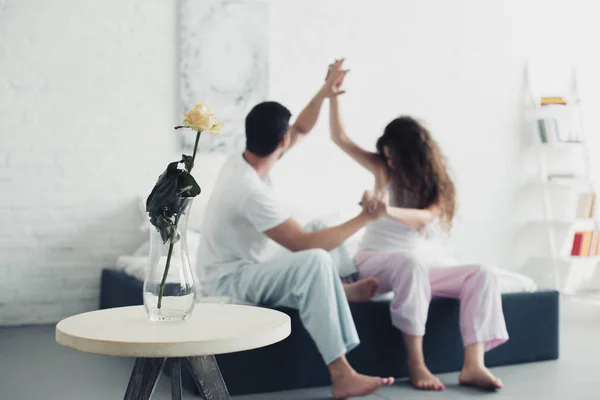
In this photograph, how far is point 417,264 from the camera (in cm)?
284

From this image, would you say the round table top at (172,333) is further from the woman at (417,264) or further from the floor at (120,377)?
the woman at (417,264)

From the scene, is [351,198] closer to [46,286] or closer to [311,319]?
[46,286]

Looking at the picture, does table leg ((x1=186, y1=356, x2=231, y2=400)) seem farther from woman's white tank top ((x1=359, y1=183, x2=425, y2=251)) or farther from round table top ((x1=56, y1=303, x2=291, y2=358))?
woman's white tank top ((x1=359, y1=183, x2=425, y2=251))

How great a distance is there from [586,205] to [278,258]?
3210 millimetres

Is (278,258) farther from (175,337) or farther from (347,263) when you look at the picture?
(175,337)

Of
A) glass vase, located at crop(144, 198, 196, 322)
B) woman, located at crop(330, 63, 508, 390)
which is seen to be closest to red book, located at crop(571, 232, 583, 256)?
woman, located at crop(330, 63, 508, 390)

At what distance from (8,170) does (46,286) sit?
63cm

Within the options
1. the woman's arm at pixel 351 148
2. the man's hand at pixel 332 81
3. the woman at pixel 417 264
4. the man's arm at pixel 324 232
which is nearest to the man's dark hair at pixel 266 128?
the man's arm at pixel 324 232

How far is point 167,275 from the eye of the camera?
170cm

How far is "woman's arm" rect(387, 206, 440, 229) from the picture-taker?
297 centimetres

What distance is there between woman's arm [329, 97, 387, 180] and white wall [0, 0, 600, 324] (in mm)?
832

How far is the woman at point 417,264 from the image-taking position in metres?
2.82

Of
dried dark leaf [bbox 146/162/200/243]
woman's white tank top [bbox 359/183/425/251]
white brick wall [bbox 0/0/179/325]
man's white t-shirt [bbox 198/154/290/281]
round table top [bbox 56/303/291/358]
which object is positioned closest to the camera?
round table top [bbox 56/303/291/358]

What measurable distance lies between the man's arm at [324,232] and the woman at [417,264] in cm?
7
